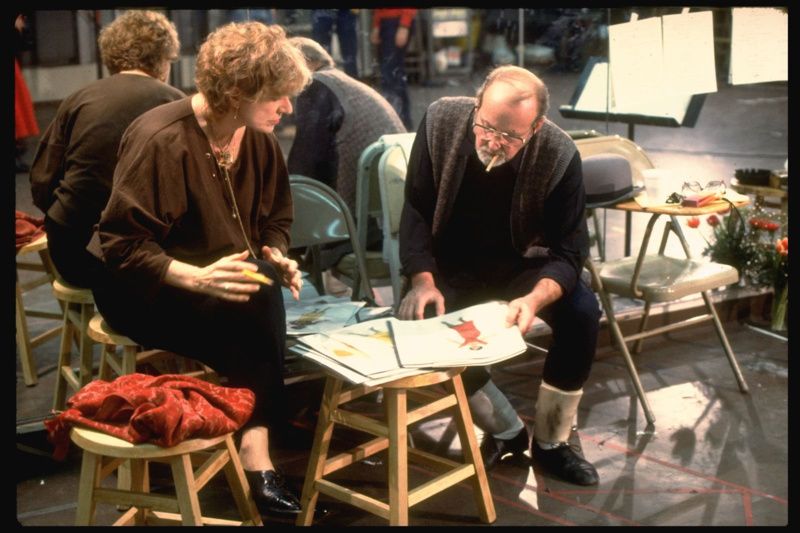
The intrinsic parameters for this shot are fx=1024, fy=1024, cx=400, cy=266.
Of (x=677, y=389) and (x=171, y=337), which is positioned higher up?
(x=171, y=337)

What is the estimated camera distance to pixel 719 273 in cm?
394

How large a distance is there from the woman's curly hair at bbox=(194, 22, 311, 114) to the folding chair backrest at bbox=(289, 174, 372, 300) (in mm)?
864

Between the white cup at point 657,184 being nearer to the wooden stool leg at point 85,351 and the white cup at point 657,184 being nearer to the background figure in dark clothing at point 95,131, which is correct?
the background figure in dark clothing at point 95,131

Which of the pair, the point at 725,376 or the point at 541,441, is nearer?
the point at 541,441

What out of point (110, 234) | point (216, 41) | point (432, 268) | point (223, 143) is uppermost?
point (216, 41)

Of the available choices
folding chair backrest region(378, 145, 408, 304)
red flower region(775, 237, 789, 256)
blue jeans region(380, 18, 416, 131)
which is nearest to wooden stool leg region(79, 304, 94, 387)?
folding chair backrest region(378, 145, 408, 304)

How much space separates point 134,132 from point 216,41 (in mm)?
326

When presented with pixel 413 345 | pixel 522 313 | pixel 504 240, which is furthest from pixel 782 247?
pixel 413 345

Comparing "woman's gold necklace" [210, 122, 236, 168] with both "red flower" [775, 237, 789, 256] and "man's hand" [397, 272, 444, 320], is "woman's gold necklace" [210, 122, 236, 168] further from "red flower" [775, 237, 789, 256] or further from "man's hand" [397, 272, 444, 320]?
"red flower" [775, 237, 789, 256]

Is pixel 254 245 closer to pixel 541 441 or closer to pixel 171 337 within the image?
pixel 171 337

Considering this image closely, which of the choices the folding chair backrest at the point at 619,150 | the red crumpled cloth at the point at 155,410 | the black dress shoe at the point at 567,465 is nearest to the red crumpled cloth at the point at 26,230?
the red crumpled cloth at the point at 155,410

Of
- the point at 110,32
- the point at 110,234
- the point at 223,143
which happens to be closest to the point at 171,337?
the point at 110,234

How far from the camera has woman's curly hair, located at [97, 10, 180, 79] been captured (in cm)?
335

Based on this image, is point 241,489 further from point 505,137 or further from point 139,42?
point 139,42
